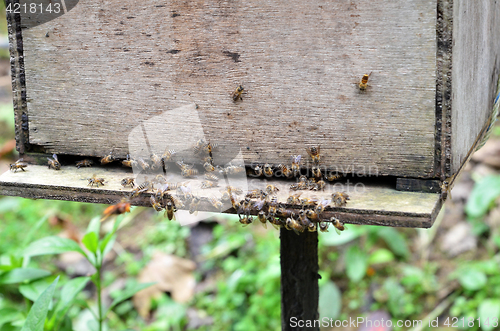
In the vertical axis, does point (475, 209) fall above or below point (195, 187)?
below

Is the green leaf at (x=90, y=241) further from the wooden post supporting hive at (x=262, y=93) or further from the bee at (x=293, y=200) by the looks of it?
the bee at (x=293, y=200)

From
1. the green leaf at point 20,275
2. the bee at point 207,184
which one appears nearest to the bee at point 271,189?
the bee at point 207,184

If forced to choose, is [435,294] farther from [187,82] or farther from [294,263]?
[187,82]

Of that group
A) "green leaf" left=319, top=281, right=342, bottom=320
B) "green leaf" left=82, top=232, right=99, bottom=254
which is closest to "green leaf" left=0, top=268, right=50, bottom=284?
"green leaf" left=82, top=232, right=99, bottom=254

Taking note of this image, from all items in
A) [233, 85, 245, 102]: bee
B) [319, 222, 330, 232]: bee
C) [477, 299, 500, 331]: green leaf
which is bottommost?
[477, 299, 500, 331]: green leaf

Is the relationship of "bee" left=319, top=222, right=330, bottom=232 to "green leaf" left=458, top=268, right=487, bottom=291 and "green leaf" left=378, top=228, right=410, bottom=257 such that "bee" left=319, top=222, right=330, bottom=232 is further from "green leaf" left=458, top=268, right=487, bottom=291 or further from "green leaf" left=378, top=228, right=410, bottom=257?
"green leaf" left=378, top=228, right=410, bottom=257

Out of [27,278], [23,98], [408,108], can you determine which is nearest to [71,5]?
[23,98]

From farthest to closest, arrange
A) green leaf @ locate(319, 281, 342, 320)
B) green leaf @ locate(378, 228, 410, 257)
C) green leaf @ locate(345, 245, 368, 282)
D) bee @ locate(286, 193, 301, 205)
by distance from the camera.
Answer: green leaf @ locate(378, 228, 410, 257)
green leaf @ locate(345, 245, 368, 282)
green leaf @ locate(319, 281, 342, 320)
bee @ locate(286, 193, 301, 205)
